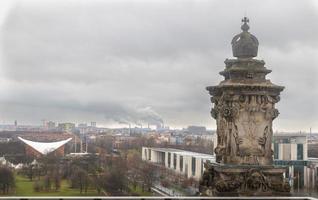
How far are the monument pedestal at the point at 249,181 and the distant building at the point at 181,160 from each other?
94.2ft

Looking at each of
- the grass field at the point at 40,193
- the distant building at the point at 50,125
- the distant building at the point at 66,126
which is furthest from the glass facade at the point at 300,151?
the distant building at the point at 66,126

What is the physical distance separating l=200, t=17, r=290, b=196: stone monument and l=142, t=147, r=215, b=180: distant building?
28577 millimetres

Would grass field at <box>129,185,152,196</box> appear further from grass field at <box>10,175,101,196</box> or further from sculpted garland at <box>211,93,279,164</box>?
sculpted garland at <box>211,93,279,164</box>

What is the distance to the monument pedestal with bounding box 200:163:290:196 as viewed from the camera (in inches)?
280

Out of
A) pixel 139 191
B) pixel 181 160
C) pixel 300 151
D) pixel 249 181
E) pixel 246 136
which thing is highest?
pixel 246 136

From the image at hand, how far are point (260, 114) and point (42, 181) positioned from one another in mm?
41064

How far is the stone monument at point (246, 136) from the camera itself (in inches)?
281

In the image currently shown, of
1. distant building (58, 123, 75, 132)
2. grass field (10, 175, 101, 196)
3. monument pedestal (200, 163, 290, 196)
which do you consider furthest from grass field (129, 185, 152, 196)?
distant building (58, 123, 75, 132)

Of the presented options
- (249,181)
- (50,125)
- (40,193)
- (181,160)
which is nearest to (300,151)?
(181,160)

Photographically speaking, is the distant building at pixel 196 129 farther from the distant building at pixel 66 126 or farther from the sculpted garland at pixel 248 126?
the sculpted garland at pixel 248 126

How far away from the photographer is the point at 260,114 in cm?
738

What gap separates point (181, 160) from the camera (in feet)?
195

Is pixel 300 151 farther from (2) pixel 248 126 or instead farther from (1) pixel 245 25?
(2) pixel 248 126

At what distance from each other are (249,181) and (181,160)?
172 feet
